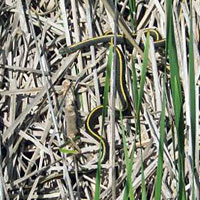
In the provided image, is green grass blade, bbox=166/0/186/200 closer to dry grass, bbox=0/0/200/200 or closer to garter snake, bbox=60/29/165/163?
dry grass, bbox=0/0/200/200

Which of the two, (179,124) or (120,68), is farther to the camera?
(120,68)

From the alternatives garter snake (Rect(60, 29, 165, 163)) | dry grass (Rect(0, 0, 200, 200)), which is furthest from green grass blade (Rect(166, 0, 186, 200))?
garter snake (Rect(60, 29, 165, 163))

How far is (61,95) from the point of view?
9.67 ft

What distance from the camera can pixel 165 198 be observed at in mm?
2631

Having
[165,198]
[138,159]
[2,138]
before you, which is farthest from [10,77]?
[165,198]

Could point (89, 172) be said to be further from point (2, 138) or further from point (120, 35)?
point (120, 35)

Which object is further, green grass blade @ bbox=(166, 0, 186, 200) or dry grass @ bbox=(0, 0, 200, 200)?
dry grass @ bbox=(0, 0, 200, 200)

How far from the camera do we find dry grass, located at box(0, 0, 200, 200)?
275cm

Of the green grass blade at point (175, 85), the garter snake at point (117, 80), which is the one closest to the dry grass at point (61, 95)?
the garter snake at point (117, 80)

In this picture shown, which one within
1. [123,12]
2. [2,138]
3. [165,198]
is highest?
[123,12]

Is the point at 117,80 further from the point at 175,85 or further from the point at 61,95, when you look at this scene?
the point at 175,85

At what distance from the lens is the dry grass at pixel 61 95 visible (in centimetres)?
275

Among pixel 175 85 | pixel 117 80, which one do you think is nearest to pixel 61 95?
pixel 117 80

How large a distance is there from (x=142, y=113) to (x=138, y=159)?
0.24 m
